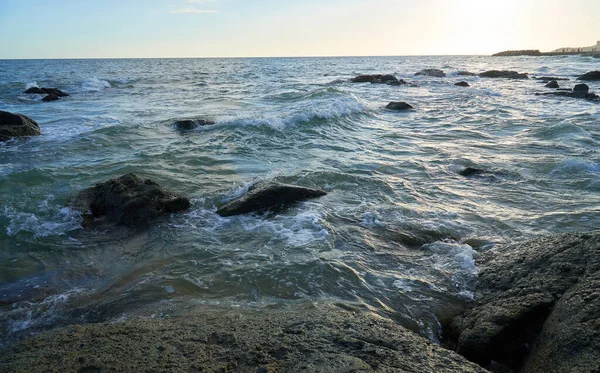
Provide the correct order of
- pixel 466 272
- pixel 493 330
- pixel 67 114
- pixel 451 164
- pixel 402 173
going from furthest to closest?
pixel 67 114, pixel 451 164, pixel 402 173, pixel 466 272, pixel 493 330

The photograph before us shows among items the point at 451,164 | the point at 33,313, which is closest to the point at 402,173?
the point at 451,164

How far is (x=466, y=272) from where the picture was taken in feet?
13.9

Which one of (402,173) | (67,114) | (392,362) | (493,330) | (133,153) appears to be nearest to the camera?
(392,362)

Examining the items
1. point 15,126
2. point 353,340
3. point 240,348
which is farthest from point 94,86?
point 353,340

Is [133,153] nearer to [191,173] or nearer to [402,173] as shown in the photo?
[191,173]

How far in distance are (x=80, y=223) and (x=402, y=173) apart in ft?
19.8

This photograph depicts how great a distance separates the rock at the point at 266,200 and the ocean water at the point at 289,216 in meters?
0.22

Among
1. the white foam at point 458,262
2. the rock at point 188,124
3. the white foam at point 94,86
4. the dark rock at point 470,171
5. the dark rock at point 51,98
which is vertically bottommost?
the white foam at point 458,262

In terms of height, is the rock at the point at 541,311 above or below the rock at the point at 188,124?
below

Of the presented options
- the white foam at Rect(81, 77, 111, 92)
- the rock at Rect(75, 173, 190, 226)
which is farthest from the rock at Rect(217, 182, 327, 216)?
the white foam at Rect(81, 77, 111, 92)

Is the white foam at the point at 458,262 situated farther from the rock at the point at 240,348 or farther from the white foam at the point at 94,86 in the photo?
the white foam at the point at 94,86

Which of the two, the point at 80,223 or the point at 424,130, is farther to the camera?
the point at 424,130

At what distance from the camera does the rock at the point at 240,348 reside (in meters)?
2.33

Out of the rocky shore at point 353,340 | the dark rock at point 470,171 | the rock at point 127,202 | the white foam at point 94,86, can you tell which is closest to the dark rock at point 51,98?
the white foam at point 94,86
